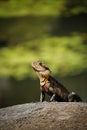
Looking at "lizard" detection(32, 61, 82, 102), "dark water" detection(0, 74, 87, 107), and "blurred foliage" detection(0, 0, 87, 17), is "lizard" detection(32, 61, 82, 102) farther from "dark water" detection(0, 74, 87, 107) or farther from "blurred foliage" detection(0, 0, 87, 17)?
"blurred foliage" detection(0, 0, 87, 17)

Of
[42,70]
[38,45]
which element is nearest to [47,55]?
[38,45]

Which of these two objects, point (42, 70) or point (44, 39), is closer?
point (42, 70)

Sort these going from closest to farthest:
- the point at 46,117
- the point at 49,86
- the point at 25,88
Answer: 1. the point at 46,117
2. the point at 49,86
3. the point at 25,88

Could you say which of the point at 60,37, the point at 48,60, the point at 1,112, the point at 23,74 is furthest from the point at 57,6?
the point at 1,112

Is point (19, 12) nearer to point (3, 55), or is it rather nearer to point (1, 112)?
point (3, 55)

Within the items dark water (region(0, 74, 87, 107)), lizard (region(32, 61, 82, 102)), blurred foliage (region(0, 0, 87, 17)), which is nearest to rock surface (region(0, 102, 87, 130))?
lizard (region(32, 61, 82, 102))

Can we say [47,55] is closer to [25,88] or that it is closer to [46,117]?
[25,88]

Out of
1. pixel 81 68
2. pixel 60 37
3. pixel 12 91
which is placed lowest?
pixel 12 91
